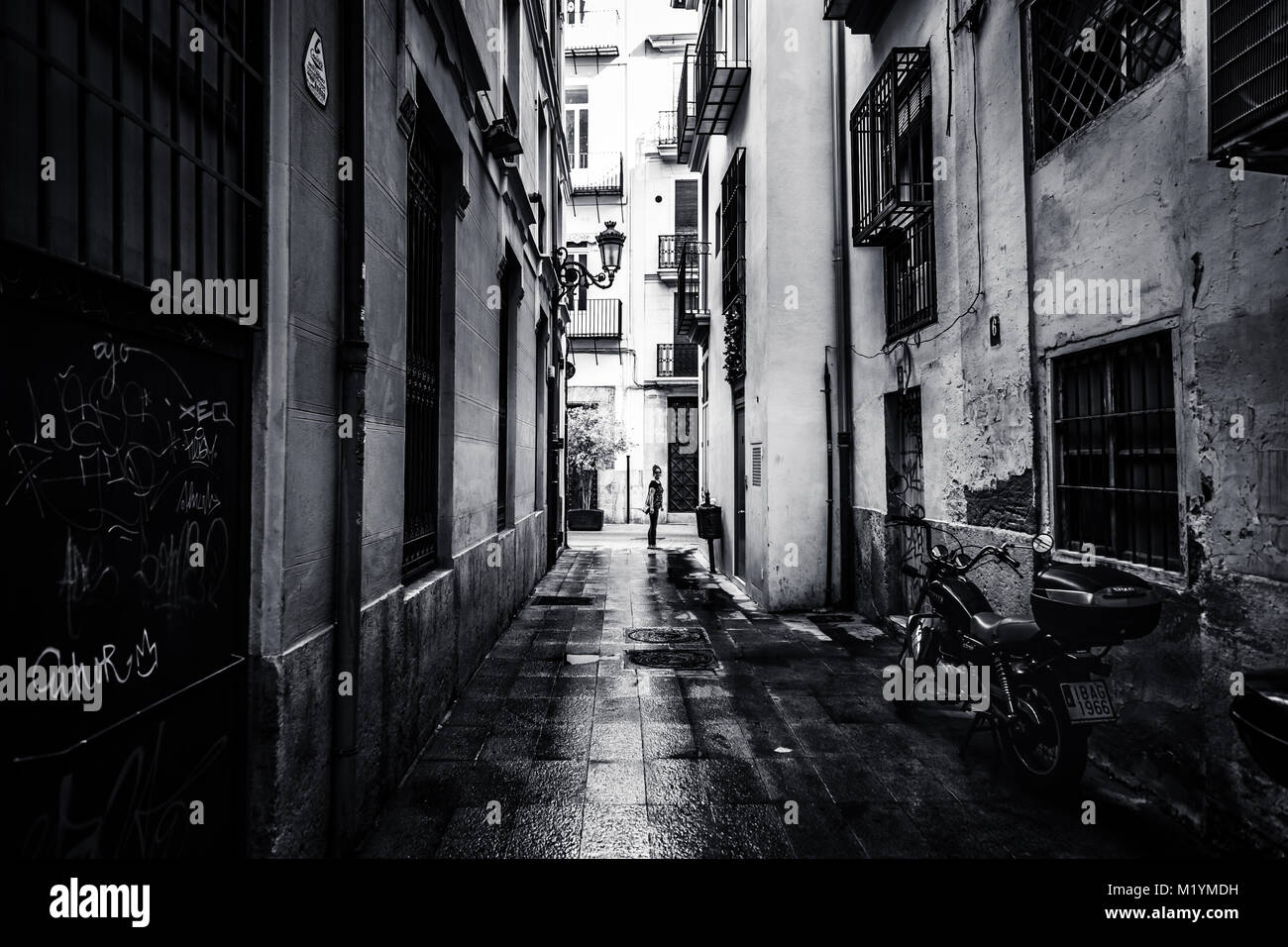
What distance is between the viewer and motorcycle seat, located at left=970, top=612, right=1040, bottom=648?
A: 4609 millimetres

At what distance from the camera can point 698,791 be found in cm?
454

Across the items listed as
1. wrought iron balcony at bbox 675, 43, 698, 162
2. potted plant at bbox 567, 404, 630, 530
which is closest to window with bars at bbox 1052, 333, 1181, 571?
wrought iron balcony at bbox 675, 43, 698, 162

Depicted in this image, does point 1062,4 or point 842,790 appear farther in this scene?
point 1062,4

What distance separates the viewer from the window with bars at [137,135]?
1.96 meters

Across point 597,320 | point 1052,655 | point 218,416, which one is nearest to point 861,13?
Result: point 1052,655

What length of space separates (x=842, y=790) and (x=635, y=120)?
2603 centimetres

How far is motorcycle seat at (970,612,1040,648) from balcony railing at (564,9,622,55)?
86.1ft

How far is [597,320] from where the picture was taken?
85.3 feet

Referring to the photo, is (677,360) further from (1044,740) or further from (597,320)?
(1044,740)

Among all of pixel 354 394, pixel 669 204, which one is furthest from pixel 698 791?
pixel 669 204

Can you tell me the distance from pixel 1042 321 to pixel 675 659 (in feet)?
15.0

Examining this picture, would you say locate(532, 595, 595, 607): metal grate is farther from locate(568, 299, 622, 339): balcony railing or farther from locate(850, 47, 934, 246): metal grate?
locate(568, 299, 622, 339): balcony railing
